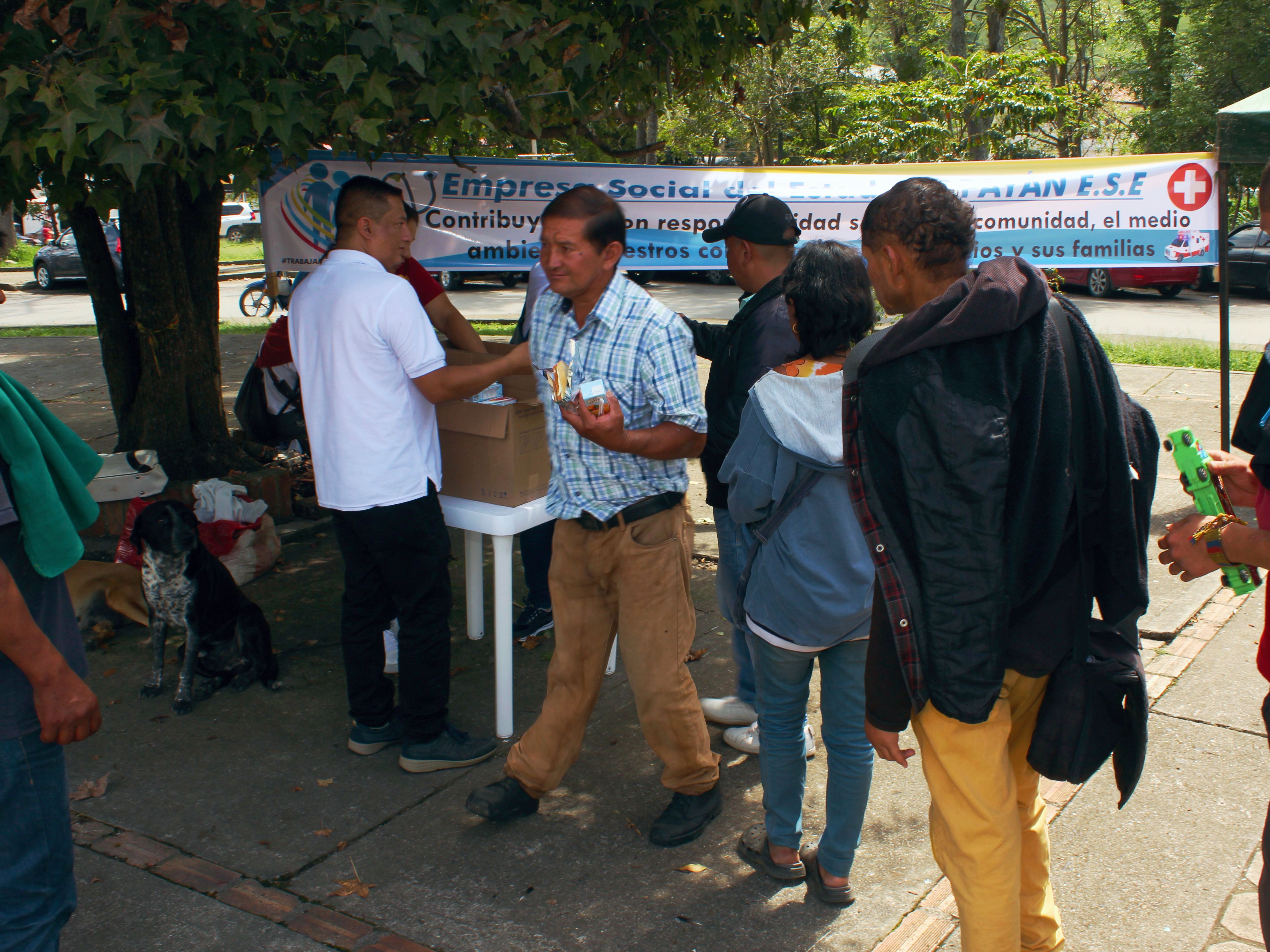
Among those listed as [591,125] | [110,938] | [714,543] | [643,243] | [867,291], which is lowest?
[110,938]

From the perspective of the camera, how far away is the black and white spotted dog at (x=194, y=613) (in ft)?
13.5

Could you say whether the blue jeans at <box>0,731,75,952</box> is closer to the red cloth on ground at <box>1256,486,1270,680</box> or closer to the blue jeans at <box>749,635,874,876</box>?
the blue jeans at <box>749,635,874,876</box>

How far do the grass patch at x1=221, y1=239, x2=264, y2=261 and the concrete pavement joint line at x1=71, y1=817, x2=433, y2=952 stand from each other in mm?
28779

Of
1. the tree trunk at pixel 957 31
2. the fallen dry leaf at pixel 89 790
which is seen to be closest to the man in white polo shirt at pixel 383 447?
the fallen dry leaf at pixel 89 790

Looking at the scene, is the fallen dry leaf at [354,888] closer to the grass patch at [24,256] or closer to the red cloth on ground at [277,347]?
the red cloth on ground at [277,347]

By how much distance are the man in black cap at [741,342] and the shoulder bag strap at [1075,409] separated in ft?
3.90

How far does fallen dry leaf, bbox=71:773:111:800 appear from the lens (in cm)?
356

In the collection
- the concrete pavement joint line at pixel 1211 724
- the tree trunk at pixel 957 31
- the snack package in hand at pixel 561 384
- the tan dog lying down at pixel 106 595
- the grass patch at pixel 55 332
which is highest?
the tree trunk at pixel 957 31

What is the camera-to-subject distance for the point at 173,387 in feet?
19.7

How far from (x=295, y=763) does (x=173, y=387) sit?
305 centimetres

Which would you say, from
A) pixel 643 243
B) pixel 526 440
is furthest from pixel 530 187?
pixel 526 440

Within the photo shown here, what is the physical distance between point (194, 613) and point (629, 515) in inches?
81.2

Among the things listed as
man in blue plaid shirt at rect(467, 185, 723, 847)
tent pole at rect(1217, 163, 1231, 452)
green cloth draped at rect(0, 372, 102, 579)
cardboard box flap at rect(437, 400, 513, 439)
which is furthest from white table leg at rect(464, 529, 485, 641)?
tent pole at rect(1217, 163, 1231, 452)

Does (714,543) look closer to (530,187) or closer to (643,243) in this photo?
(643,243)
